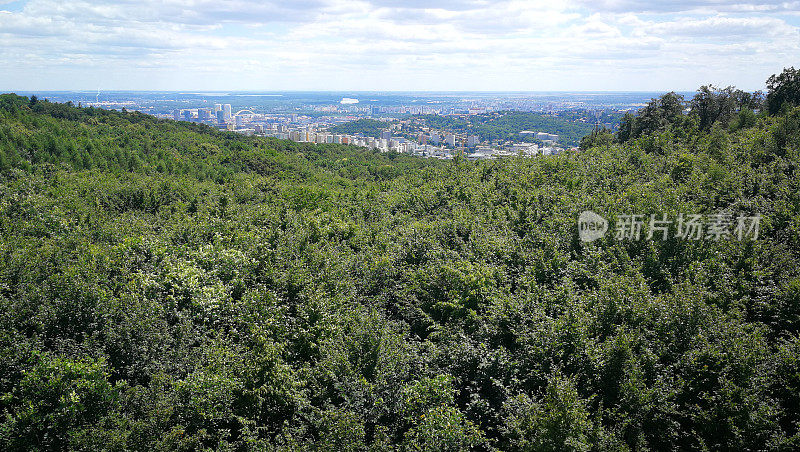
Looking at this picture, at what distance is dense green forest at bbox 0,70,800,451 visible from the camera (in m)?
15.2

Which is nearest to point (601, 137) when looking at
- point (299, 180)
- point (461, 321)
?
point (299, 180)

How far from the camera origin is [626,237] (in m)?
26.8

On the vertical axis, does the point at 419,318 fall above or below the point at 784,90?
below

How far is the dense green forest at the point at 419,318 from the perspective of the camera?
15242mm

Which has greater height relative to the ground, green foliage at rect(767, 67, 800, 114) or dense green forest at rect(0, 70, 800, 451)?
green foliage at rect(767, 67, 800, 114)

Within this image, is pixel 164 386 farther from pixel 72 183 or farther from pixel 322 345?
pixel 72 183

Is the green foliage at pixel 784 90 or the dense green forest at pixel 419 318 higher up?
the green foliage at pixel 784 90

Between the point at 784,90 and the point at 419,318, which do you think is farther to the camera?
the point at 784,90

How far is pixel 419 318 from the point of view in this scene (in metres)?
25.5

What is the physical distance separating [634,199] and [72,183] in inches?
1879

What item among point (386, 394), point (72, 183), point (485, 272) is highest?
point (72, 183)

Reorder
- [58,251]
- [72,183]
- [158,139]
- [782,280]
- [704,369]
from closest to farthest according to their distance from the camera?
[704,369]
[782,280]
[58,251]
[72,183]
[158,139]

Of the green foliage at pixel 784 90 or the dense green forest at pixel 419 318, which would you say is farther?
the green foliage at pixel 784 90

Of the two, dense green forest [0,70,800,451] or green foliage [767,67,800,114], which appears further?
green foliage [767,67,800,114]
